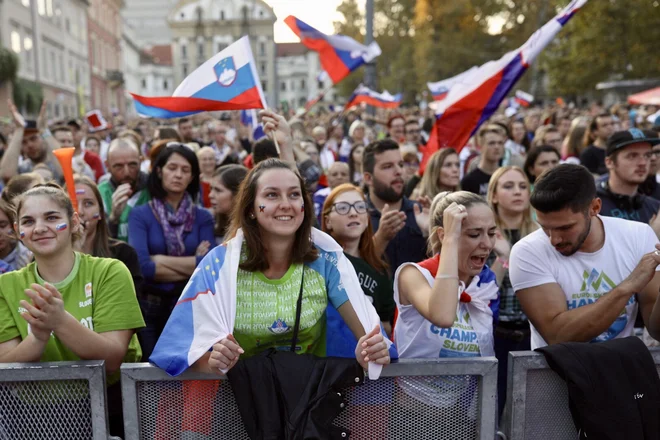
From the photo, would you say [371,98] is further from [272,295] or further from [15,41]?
[15,41]

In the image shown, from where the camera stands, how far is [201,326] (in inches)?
110

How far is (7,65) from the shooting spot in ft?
102

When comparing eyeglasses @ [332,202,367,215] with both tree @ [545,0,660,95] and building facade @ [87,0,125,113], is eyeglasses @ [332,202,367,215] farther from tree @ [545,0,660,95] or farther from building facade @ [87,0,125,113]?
building facade @ [87,0,125,113]

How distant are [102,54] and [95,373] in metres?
71.0

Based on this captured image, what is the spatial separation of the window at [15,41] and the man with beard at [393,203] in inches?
1546

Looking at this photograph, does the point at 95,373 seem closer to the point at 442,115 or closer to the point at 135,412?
the point at 135,412

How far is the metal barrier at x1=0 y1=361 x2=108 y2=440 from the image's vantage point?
269 centimetres

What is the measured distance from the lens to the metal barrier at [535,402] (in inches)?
111

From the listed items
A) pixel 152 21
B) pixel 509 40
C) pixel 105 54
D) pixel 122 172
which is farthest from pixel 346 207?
pixel 152 21

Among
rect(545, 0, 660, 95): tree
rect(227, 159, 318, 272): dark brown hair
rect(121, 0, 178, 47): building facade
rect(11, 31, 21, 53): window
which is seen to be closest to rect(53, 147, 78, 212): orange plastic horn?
rect(227, 159, 318, 272): dark brown hair

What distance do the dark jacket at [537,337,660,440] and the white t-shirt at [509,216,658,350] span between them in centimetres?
52

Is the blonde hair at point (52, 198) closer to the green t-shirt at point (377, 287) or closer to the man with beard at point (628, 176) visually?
the green t-shirt at point (377, 287)

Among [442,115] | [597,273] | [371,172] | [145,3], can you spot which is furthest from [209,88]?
[145,3]

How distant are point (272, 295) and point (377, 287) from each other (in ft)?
4.75
